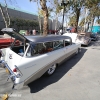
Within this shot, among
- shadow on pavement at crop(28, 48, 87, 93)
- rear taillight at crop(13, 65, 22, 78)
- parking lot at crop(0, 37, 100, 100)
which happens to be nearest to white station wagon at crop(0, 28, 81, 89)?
rear taillight at crop(13, 65, 22, 78)

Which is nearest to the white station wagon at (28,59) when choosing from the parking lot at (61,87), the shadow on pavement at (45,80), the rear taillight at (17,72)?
the rear taillight at (17,72)

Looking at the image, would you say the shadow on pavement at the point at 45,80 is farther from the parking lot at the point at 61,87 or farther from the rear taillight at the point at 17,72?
the rear taillight at the point at 17,72

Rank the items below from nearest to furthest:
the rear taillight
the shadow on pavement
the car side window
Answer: the rear taillight, the car side window, the shadow on pavement

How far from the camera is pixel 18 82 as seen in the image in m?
2.51

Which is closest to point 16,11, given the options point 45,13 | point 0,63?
point 45,13

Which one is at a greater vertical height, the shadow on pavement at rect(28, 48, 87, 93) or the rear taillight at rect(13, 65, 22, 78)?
the rear taillight at rect(13, 65, 22, 78)

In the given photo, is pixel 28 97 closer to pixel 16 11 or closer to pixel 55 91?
pixel 55 91

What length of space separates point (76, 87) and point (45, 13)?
5.78m

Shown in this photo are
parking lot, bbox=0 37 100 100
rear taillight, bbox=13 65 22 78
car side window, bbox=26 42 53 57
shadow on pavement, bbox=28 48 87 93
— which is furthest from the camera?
shadow on pavement, bbox=28 48 87 93

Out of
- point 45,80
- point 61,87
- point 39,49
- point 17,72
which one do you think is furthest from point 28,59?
point 61,87

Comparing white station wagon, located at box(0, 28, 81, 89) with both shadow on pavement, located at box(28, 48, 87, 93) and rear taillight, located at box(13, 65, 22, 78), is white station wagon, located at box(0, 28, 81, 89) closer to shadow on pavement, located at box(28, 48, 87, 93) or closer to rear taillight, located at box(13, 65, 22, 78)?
rear taillight, located at box(13, 65, 22, 78)

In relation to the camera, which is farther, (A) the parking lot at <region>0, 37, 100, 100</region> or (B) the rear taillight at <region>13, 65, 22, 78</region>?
(A) the parking lot at <region>0, 37, 100, 100</region>

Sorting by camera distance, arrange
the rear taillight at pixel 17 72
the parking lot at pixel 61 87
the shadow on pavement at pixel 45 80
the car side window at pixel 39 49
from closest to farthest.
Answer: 1. the rear taillight at pixel 17 72
2. the parking lot at pixel 61 87
3. the car side window at pixel 39 49
4. the shadow on pavement at pixel 45 80

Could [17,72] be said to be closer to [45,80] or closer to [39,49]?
[39,49]
